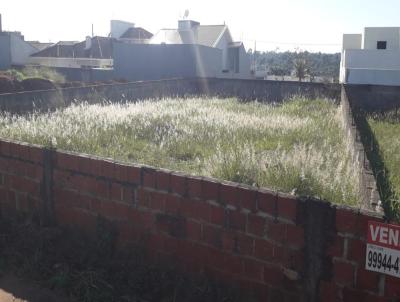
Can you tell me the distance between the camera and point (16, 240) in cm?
401

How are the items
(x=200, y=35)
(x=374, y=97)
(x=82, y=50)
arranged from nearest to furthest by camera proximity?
(x=374, y=97), (x=200, y=35), (x=82, y=50)

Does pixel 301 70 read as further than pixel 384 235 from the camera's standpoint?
Yes

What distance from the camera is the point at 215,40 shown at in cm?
2986

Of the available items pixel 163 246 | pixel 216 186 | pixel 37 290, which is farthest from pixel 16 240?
pixel 216 186

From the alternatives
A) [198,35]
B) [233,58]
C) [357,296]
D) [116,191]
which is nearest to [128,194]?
[116,191]

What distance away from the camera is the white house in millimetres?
28967

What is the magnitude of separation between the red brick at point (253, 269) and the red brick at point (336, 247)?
50 cm

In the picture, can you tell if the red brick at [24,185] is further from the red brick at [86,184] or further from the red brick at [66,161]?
the red brick at [86,184]

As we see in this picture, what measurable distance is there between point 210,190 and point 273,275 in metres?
0.73

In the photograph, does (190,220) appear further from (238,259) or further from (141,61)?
(141,61)

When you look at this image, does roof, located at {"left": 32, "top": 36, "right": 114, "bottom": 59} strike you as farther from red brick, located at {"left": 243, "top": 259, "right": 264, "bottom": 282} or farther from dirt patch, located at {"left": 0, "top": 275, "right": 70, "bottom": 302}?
red brick, located at {"left": 243, "top": 259, "right": 264, "bottom": 282}

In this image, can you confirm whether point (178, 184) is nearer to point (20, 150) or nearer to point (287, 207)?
point (287, 207)

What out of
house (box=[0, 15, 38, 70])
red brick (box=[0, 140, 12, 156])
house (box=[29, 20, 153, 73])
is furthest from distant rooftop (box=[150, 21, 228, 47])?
A: red brick (box=[0, 140, 12, 156])

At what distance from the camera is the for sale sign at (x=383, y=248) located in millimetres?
2521
